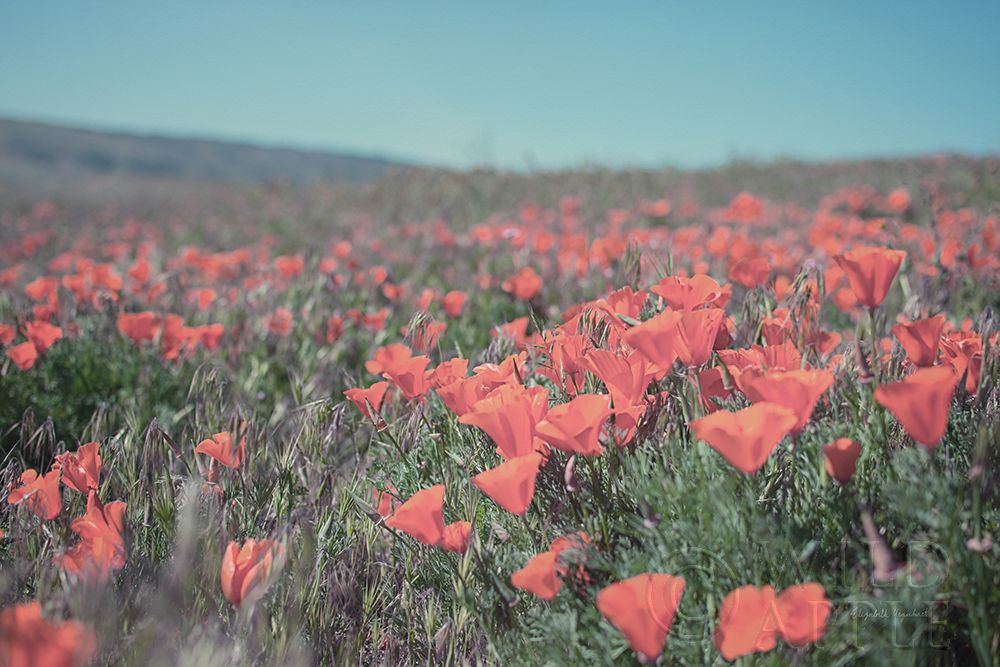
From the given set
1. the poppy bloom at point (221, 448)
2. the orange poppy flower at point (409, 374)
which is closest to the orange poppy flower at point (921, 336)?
the orange poppy flower at point (409, 374)

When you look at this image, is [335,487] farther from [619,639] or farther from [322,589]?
[619,639]

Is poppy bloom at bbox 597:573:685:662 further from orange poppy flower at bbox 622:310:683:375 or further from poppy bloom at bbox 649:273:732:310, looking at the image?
poppy bloom at bbox 649:273:732:310

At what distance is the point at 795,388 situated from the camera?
1.03 m

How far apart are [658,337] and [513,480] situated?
1.16 ft

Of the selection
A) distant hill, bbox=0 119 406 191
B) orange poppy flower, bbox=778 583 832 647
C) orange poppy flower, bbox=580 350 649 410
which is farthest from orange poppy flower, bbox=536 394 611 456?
distant hill, bbox=0 119 406 191

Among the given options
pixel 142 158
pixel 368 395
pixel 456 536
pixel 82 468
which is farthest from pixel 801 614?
pixel 142 158

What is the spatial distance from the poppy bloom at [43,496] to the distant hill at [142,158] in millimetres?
45204

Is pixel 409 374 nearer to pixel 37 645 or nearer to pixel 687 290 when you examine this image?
pixel 687 290

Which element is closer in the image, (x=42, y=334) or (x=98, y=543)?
(x=98, y=543)

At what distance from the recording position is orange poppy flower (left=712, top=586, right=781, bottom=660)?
0.90 metres

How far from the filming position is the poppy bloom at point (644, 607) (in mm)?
887

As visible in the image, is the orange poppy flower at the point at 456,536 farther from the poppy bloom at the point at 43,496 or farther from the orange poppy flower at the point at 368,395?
the poppy bloom at the point at 43,496

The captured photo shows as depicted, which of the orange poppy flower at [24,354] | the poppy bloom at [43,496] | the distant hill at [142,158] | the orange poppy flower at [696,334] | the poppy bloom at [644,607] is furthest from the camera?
the distant hill at [142,158]

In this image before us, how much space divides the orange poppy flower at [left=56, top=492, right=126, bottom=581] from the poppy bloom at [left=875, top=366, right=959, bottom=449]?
3.91 feet
